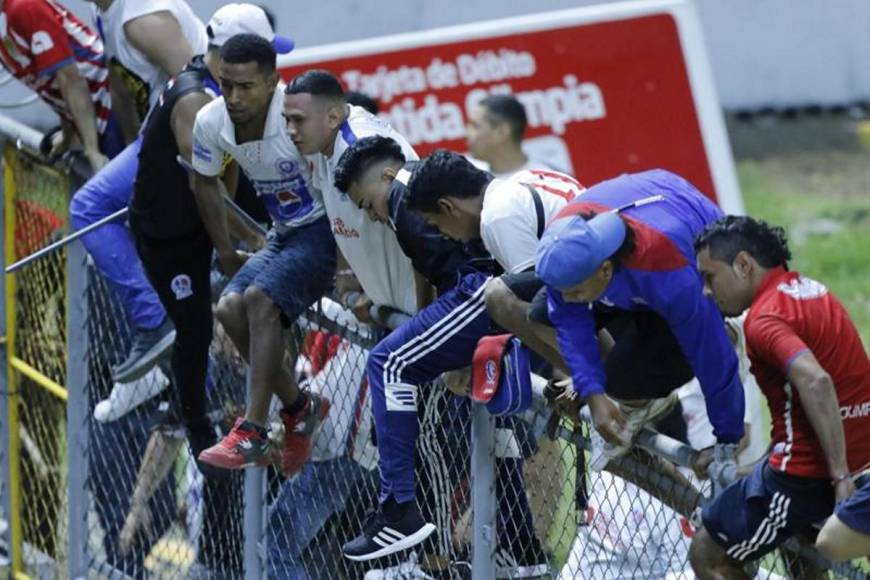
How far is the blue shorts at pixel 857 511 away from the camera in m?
4.30

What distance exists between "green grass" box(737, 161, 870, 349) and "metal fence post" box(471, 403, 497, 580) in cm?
787

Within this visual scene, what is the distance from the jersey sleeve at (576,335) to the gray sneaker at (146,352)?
93.2 inches

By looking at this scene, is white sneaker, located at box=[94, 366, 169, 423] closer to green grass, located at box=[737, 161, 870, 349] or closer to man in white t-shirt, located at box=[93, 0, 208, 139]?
→ man in white t-shirt, located at box=[93, 0, 208, 139]

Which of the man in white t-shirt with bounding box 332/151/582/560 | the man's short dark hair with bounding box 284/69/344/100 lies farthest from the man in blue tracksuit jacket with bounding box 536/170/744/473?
the man's short dark hair with bounding box 284/69/344/100

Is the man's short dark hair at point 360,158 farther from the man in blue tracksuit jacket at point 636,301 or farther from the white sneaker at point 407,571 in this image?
the white sneaker at point 407,571

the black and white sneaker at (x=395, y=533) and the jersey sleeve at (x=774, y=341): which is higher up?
the jersey sleeve at (x=774, y=341)

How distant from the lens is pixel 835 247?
15344 mm

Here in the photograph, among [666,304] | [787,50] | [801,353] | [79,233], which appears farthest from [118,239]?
[787,50]

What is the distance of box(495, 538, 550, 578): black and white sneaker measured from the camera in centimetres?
555

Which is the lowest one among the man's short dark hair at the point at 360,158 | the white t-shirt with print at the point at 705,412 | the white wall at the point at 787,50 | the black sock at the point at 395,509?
the white wall at the point at 787,50

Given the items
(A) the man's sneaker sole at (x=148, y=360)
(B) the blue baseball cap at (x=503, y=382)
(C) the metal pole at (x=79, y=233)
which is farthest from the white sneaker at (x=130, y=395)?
(B) the blue baseball cap at (x=503, y=382)

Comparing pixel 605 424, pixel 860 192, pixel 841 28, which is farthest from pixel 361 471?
pixel 841 28

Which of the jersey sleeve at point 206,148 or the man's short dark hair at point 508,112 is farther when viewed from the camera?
the man's short dark hair at point 508,112

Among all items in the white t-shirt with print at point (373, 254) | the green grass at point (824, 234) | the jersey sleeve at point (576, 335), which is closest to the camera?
the jersey sleeve at point (576, 335)
